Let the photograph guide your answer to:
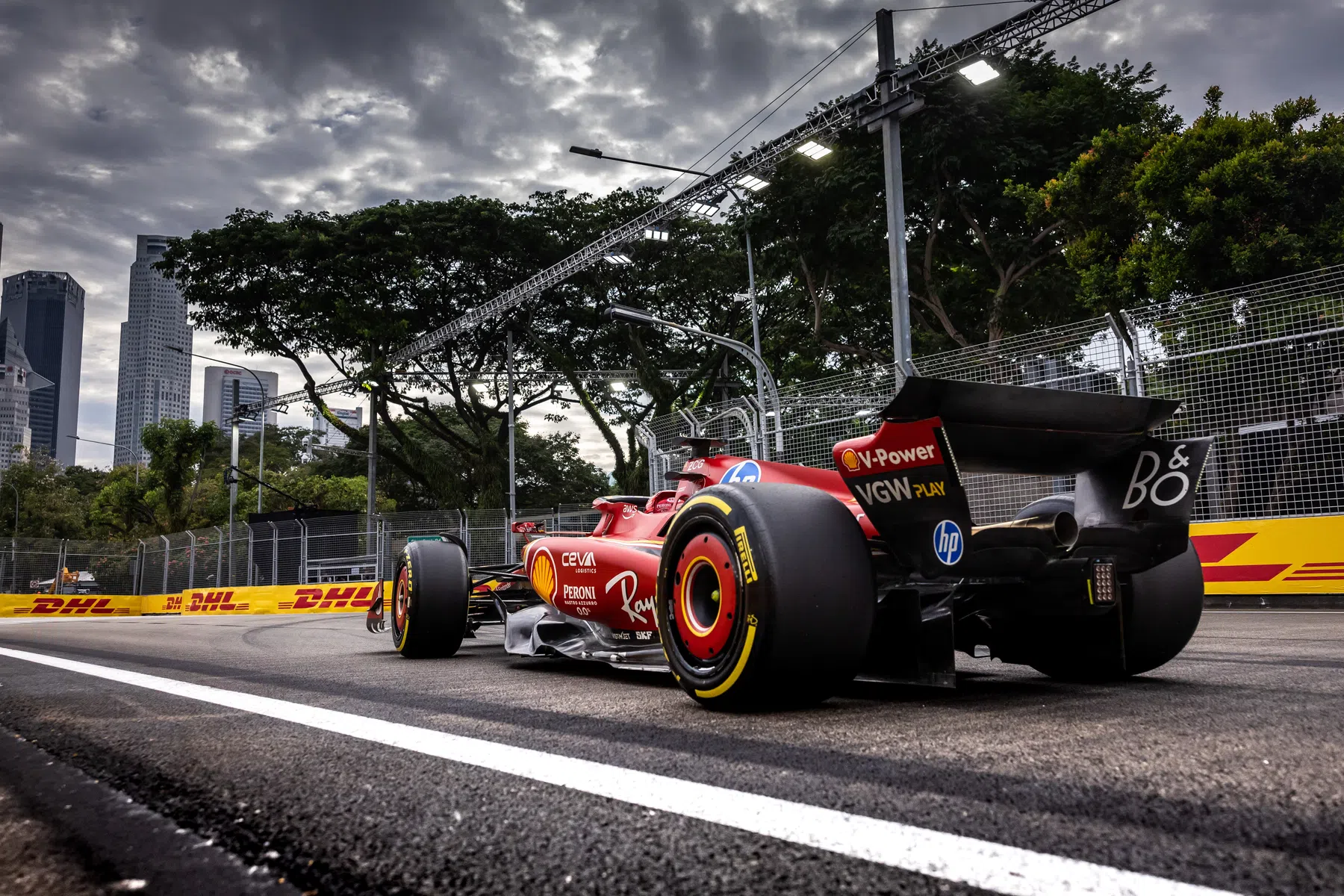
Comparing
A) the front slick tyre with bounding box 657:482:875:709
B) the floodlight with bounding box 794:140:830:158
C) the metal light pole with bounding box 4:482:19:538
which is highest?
the floodlight with bounding box 794:140:830:158

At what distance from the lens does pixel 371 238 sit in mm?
32344

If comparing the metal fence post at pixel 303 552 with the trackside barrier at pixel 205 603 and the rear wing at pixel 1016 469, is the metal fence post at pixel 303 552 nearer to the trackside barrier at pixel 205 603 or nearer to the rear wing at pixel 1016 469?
the trackside barrier at pixel 205 603

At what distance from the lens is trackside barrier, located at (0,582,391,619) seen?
20797 millimetres

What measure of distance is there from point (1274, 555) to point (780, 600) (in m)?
9.67

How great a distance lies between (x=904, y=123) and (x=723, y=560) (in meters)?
19.4

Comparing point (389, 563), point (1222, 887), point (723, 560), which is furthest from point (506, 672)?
point (389, 563)

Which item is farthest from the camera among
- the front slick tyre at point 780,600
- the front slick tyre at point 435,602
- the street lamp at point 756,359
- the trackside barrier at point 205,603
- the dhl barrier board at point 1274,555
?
the trackside barrier at point 205,603

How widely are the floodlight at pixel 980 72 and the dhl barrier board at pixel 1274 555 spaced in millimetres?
6479

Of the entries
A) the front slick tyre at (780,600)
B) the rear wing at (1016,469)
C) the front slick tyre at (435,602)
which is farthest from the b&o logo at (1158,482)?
the front slick tyre at (435,602)

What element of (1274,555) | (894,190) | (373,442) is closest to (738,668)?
(1274,555)

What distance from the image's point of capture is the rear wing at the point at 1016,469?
9.62 feet

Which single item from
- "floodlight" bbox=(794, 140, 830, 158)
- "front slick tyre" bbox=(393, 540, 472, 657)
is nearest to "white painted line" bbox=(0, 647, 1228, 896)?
"front slick tyre" bbox=(393, 540, 472, 657)

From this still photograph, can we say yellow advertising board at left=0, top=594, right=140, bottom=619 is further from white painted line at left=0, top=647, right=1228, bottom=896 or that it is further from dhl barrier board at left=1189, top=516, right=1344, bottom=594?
white painted line at left=0, top=647, right=1228, bottom=896

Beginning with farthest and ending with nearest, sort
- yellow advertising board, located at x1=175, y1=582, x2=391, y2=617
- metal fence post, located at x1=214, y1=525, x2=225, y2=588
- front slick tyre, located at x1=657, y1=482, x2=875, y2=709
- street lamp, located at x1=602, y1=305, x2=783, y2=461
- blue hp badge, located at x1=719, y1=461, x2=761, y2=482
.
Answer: metal fence post, located at x1=214, y1=525, x2=225, y2=588, yellow advertising board, located at x1=175, y1=582, x2=391, y2=617, street lamp, located at x1=602, y1=305, x2=783, y2=461, blue hp badge, located at x1=719, y1=461, x2=761, y2=482, front slick tyre, located at x1=657, y1=482, x2=875, y2=709
